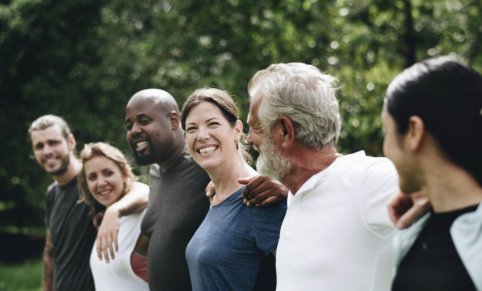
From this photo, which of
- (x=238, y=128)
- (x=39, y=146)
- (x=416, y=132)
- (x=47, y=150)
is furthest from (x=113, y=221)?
(x=416, y=132)

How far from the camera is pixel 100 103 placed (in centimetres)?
1189

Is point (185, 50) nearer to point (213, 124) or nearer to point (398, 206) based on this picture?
point (213, 124)

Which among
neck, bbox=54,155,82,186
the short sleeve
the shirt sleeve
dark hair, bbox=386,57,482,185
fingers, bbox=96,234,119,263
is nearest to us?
dark hair, bbox=386,57,482,185

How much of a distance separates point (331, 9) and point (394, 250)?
840 centimetres

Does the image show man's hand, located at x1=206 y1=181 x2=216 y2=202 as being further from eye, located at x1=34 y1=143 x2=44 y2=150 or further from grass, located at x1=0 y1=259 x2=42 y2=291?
grass, located at x1=0 y1=259 x2=42 y2=291

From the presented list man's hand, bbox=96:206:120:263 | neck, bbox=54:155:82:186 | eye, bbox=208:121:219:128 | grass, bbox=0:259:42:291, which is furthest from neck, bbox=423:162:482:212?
grass, bbox=0:259:42:291

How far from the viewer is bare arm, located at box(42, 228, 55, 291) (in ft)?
18.0

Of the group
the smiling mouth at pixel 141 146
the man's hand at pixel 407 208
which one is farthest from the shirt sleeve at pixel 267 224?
the smiling mouth at pixel 141 146

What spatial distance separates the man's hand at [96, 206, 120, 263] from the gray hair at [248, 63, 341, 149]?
179cm

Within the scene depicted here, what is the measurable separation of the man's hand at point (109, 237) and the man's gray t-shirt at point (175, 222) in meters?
0.32

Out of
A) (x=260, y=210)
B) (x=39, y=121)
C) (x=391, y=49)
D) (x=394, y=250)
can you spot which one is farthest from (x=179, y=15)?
(x=394, y=250)

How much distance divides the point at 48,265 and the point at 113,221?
1664 millimetres

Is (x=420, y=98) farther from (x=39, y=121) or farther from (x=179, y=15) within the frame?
(x=179, y=15)

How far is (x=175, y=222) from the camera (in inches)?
144
